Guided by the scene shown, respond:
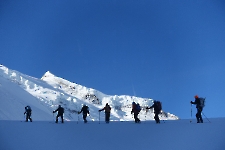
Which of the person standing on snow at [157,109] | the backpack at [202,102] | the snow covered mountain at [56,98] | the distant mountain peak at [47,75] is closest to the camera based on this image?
the backpack at [202,102]

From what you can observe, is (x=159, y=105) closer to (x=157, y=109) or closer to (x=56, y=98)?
(x=157, y=109)

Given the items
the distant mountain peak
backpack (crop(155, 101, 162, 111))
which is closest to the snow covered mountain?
the distant mountain peak

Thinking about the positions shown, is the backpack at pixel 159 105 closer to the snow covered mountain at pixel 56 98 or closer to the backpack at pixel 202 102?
the backpack at pixel 202 102

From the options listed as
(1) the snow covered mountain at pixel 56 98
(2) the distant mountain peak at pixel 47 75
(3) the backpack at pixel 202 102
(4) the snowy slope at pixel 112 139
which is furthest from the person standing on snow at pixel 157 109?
(2) the distant mountain peak at pixel 47 75

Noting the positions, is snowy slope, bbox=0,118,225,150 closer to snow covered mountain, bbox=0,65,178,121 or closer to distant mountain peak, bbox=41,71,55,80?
snow covered mountain, bbox=0,65,178,121

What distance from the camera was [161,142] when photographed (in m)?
12.1

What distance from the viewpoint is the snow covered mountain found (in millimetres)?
67438

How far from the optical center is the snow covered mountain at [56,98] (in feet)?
221

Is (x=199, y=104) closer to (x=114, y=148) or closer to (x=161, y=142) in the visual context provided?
(x=161, y=142)

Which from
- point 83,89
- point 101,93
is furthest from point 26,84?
point 101,93

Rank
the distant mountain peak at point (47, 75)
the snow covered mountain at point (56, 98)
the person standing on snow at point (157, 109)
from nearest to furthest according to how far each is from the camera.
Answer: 1. the person standing on snow at point (157, 109)
2. the snow covered mountain at point (56, 98)
3. the distant mountain peak at point (47, 75)

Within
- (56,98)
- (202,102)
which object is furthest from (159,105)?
(56,98)

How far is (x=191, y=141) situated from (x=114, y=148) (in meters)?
4.06

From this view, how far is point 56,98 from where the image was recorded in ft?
350
